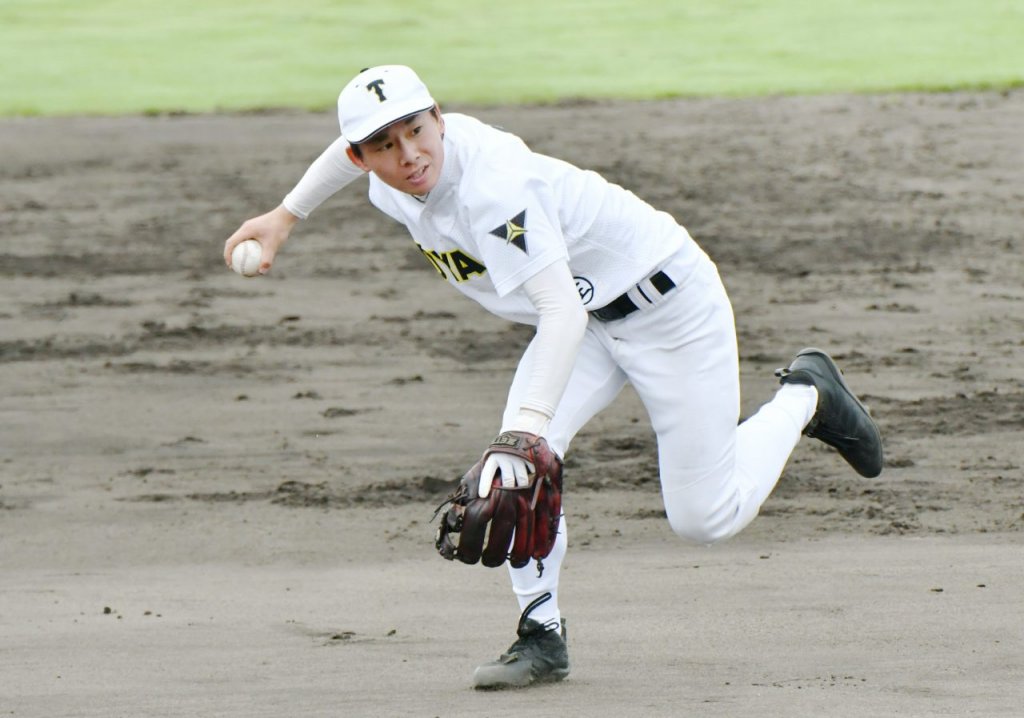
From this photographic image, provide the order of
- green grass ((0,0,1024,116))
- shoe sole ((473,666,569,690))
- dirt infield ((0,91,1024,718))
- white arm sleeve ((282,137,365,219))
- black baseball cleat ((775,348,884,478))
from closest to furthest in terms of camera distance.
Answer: shoe sole ((473,666,569,690))
dirt infield ((0,91,1024,718))
white arm sleeve ((282,137,365,219))
black baseball cleat ((775,348,884,478))
green grass ((0,0,1024,116))

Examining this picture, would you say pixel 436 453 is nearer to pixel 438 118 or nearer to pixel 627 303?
→ pixel 627 303

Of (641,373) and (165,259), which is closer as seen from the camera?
(641,373)

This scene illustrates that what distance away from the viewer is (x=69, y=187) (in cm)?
1102

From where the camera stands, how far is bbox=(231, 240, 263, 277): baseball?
13.4 ft

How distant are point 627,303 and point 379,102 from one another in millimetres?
883

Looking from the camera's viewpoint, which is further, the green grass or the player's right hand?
the green grass

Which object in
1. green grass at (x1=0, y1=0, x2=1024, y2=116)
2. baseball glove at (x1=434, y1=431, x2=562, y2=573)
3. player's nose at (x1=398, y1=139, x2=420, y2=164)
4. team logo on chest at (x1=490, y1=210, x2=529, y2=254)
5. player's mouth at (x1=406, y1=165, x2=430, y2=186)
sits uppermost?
green grass at (x1=0, y1=0, x2=1024, y2=116)

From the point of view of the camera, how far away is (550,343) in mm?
3396

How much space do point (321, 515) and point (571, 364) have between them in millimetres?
2433

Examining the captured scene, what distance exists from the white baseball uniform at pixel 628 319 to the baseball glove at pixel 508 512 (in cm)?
24

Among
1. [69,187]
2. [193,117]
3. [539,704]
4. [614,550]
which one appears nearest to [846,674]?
[539,704]

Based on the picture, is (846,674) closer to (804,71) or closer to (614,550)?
(614,550)

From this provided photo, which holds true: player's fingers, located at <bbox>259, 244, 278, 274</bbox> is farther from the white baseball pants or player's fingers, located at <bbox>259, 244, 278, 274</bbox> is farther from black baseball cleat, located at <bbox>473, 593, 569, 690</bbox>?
black baseball cleat, located at <bbox>473, 593, 569, 690</bbox>

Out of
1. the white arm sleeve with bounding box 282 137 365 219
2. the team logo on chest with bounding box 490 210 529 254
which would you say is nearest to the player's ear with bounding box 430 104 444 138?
the team logo on chest with bounding box 490 210 529 254
